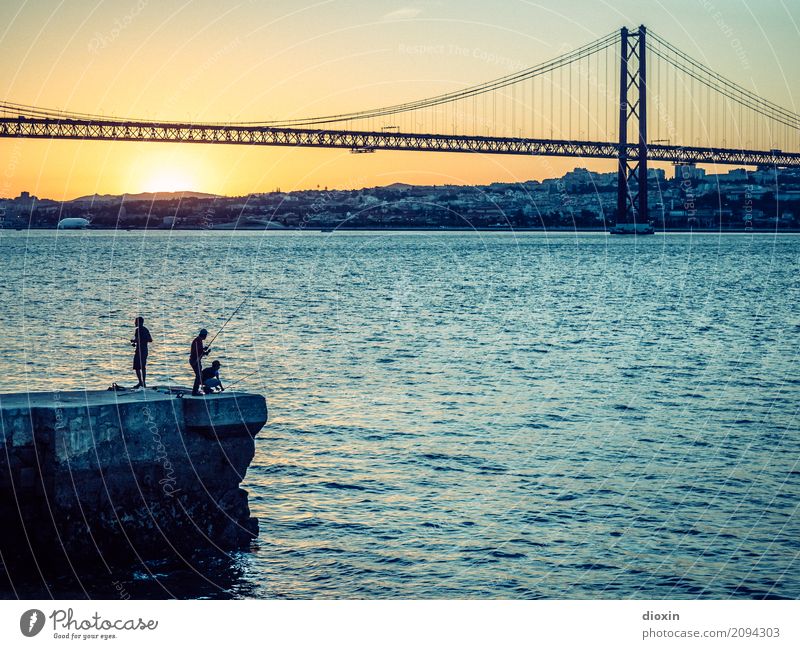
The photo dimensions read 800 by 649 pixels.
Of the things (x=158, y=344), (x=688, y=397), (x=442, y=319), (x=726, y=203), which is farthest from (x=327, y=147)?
(x=726, y=203)

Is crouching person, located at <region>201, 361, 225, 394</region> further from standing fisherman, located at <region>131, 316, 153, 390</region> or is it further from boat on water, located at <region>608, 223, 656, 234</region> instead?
boat on water, located at <region>608, 223, 656, 234</region>

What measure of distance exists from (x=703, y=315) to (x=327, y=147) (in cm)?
4973

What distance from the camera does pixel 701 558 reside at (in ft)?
45.5

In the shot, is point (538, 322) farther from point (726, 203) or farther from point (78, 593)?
point (726, 203)

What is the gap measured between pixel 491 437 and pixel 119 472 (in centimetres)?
923

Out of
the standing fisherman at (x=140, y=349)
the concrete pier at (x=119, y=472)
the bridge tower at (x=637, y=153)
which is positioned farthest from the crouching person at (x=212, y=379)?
the bridge tower at (x=637, y=153)

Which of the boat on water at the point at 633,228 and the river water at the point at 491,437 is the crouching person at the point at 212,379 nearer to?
the river water at the point at 491,437

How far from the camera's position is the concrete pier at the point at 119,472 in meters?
12.4

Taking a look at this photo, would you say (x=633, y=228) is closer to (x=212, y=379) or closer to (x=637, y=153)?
(x=637, y=153)

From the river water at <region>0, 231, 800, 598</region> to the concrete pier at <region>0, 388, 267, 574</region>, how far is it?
587 millimetres

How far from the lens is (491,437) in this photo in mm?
20688

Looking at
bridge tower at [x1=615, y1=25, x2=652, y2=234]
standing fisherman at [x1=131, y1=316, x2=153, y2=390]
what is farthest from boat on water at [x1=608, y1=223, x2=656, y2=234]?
standing fisherman at [x1=131, y1=316, x2=153, y2=390]

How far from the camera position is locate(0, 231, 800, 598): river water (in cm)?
1338

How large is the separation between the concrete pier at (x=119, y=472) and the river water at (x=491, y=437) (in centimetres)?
59
